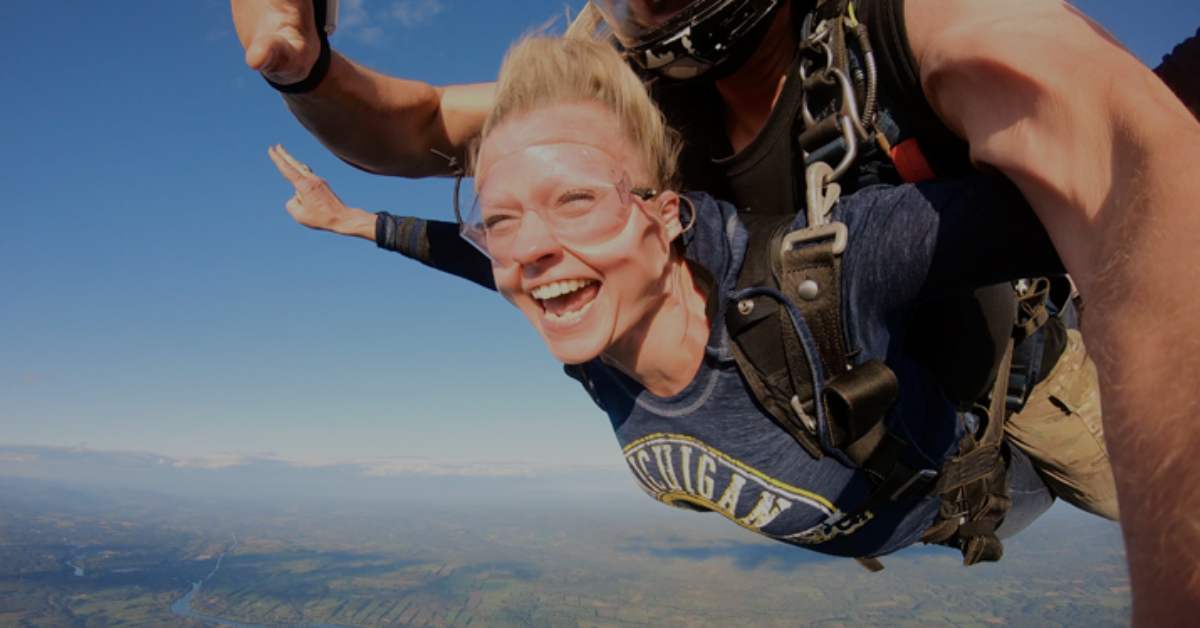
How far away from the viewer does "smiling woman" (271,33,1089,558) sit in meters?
1.60

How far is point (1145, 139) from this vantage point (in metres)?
0.66

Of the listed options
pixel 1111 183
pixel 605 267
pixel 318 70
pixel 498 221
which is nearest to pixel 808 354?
pixel 605 267

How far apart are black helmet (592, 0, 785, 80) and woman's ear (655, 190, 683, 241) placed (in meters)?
0.35

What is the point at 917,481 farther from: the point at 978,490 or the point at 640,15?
the point at 640,15

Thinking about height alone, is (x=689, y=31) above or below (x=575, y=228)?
above

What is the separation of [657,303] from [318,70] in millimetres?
1312

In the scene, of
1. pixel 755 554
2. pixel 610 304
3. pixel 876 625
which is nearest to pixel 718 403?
pixel 610 304

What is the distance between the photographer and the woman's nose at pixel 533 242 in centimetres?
162

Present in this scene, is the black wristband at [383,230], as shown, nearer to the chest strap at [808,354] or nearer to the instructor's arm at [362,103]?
the instructor's arm at [362,103]

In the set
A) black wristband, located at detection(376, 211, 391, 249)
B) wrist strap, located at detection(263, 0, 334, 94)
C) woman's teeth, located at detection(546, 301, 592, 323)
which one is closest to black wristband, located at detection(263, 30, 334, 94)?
wrist strap, located at detection(263, 0, 334, 94)

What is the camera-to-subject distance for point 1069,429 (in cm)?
224

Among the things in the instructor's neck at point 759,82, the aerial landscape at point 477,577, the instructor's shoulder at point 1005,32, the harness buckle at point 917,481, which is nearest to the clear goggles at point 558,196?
the instructor's neck at point 759,82

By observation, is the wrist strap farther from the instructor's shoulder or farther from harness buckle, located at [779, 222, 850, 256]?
the instructor's shoulder

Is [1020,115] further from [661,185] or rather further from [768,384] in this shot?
[661,185]
